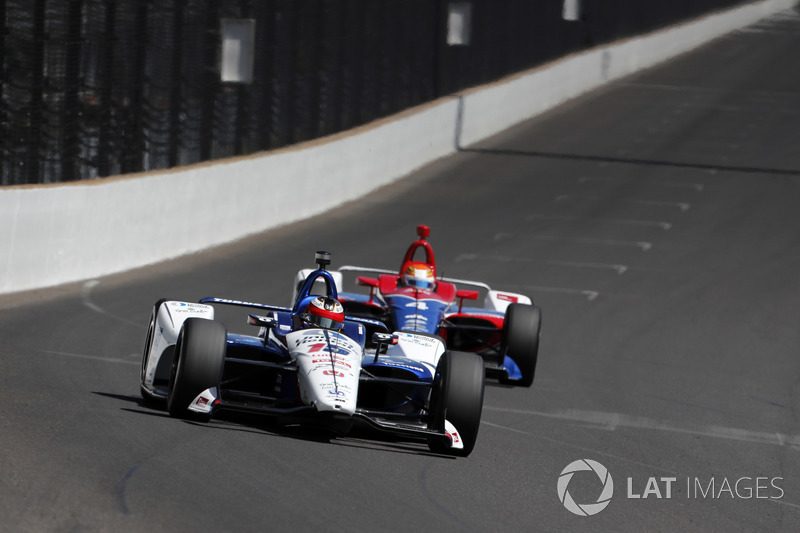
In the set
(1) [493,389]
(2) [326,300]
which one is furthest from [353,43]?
(2) [326,300]

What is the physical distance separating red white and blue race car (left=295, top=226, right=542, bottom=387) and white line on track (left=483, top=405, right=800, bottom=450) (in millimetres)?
985

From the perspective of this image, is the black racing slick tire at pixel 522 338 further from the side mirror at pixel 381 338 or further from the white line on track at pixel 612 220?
the white line on track at pixel 612 220

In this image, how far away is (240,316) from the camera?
609 inches

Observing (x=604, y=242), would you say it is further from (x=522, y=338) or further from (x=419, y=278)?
(x=522, y=338)

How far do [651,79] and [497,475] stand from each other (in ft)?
133

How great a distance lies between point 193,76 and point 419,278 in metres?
9.05

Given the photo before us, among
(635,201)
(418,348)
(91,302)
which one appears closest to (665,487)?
(418,348)

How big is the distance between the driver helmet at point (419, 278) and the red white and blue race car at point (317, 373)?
3.00 meters

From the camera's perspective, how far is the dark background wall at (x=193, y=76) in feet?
54.6

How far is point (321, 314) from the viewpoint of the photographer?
9742mm

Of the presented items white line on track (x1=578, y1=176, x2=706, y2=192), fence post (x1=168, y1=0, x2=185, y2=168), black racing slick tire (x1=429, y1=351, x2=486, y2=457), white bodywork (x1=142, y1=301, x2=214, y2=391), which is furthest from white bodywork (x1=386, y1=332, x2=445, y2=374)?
white line on track (x1=578, y1=176, x2=706, y2=192)

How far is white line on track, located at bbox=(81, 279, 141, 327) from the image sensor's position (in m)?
14.3

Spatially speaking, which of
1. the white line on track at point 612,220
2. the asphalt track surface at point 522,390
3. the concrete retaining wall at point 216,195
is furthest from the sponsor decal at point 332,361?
the white line on track at point 612,220

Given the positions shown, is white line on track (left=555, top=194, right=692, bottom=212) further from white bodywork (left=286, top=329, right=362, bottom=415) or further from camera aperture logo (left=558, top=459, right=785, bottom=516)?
white bodywork (left=286, top=329, right=362, bottom=415)
